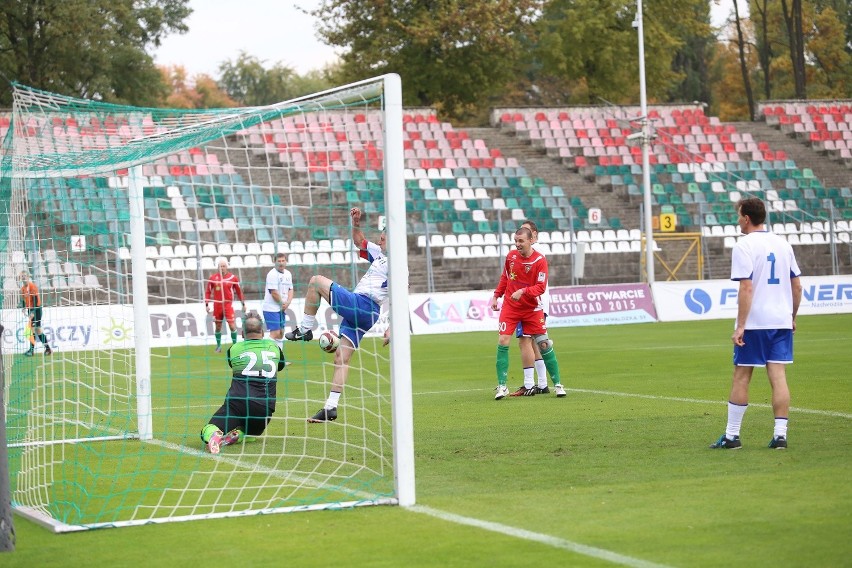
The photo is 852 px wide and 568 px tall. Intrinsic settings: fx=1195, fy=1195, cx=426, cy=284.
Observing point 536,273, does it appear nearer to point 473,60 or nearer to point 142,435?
point 142,435

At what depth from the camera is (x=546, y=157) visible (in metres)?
41.3

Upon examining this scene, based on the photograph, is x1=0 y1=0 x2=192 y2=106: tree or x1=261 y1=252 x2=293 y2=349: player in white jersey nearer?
x1=261 y1=252 x2=293 y2=349: player in white jersey

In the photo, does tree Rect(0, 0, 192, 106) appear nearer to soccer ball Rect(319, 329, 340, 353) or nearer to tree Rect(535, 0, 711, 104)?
tree Rect(535, 0, 711, 104)

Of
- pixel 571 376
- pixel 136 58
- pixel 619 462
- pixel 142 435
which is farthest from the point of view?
pixel 136 58

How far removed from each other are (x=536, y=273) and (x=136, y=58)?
1486 inches

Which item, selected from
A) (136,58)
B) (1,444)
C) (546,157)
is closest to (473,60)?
(546,157)

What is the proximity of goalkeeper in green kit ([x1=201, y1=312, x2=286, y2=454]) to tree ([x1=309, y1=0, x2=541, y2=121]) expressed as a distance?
3683 centimetres

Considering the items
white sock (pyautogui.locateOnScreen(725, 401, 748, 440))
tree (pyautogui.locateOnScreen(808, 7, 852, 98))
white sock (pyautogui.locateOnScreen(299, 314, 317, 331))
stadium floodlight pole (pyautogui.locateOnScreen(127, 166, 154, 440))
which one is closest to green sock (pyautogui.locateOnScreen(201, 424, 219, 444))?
stadium floodlight pole (pyautogui.locateOnScreen(127, 166, 154, 440))

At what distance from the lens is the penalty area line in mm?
5875

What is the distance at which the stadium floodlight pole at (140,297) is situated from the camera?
11.3 m

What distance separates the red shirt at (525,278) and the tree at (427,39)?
33.5 meters

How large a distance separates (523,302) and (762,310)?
4.89m

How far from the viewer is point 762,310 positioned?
30.6 ft

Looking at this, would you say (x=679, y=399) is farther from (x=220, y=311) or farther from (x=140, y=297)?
(x=220, y=311)
